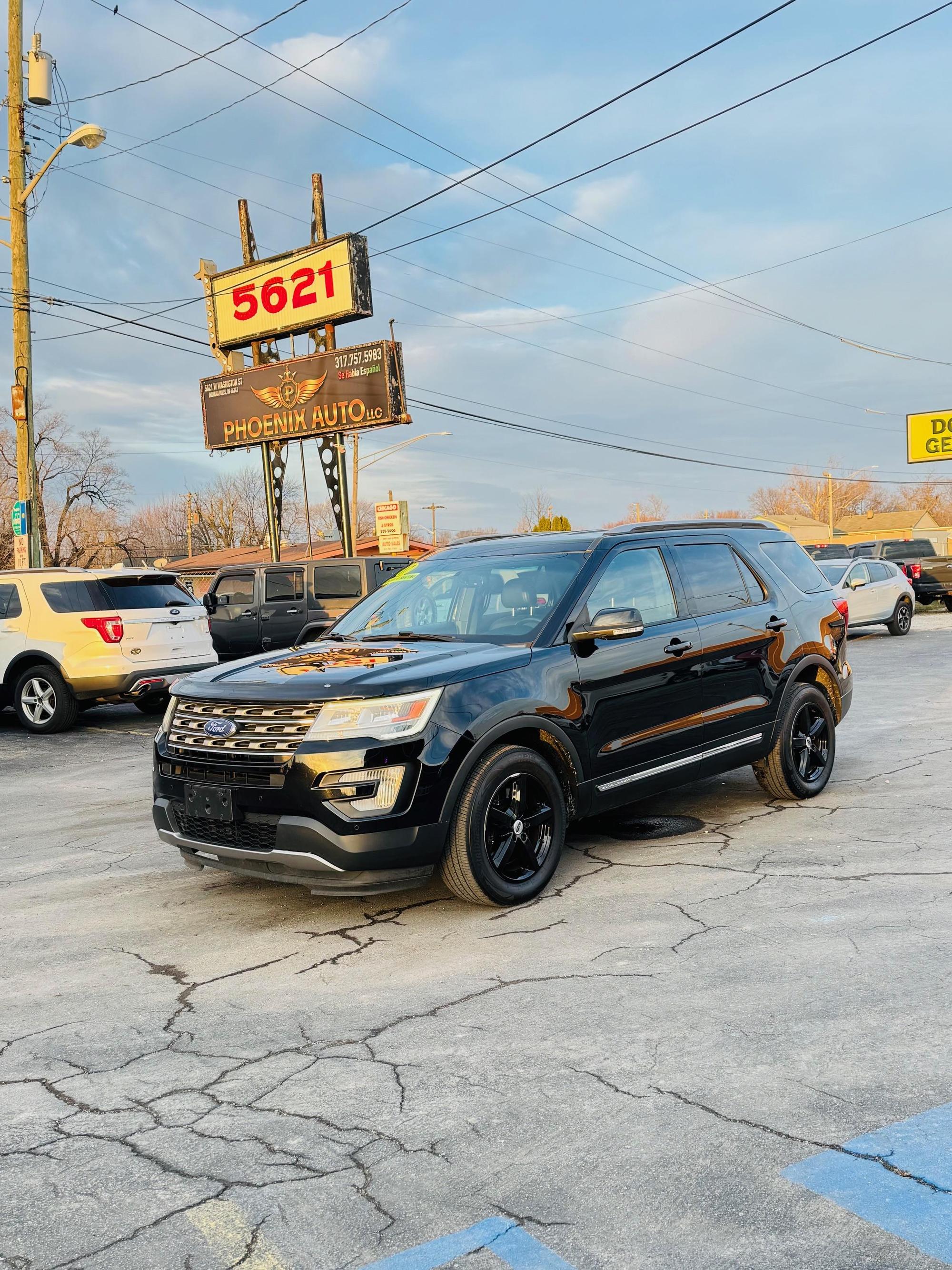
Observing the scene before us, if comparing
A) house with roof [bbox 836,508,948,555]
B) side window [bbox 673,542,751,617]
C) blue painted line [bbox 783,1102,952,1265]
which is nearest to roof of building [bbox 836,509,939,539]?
house with roof [bbox 836,508,948,555]

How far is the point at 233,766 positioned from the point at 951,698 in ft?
32.1

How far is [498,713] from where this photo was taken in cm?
506

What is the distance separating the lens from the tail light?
1225cm

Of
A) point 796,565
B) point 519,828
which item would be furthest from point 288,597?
point 519,828

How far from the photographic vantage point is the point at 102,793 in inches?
352

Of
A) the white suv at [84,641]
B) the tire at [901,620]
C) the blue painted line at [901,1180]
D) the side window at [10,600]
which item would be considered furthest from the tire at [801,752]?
the tire at [901,620]

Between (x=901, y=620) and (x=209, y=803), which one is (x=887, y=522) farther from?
(x=209, y=803)

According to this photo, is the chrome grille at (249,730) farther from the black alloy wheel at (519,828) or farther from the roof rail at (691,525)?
the roof rail at (691,525)

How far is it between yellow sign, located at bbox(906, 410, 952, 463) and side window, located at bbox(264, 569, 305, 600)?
49240 mm

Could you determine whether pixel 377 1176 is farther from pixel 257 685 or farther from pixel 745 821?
pixel 745 821

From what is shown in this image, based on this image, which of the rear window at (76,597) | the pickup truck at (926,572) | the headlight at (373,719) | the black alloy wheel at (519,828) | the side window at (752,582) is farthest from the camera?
the pickup truck at (926,572)

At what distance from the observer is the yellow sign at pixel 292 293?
2506cm

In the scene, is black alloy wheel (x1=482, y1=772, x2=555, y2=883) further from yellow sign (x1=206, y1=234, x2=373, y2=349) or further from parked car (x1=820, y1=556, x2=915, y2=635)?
yellow sign (x1=206, y1=234, x2=373, y2=349)

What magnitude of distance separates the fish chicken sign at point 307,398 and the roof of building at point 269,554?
257 inches
